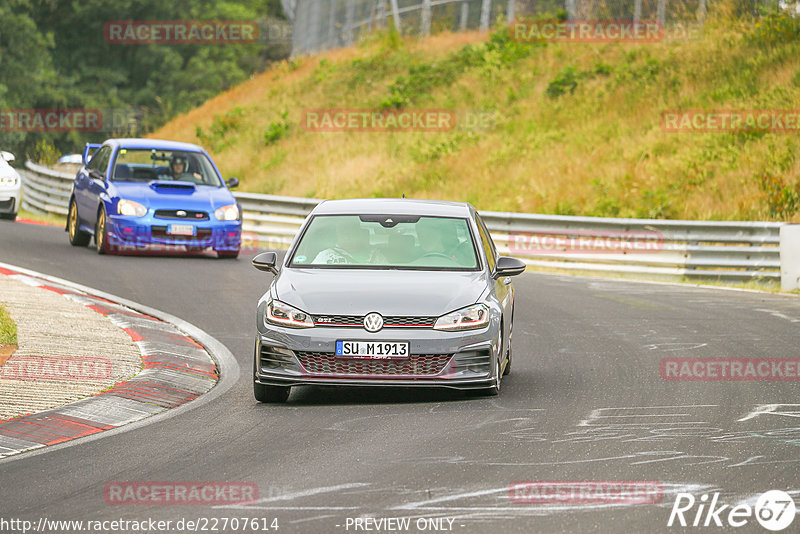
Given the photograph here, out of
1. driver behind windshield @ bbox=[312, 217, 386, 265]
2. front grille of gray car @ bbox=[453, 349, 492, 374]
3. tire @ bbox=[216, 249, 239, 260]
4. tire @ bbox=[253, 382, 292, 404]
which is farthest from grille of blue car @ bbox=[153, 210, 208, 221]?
front grille of gray car @ bbox=[453, 349, 492, 374]

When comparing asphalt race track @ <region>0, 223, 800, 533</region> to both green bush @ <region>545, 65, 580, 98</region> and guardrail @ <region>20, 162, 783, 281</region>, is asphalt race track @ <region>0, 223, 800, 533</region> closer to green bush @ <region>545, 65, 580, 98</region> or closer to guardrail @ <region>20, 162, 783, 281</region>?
guardrail @ <region>20, 162, 783, 281</region>

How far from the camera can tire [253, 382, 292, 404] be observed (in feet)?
31.1

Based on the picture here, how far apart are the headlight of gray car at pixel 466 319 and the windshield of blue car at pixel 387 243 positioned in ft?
2.39

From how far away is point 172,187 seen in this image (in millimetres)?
19844

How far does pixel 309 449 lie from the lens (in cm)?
779

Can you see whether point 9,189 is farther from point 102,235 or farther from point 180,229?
point 180,229

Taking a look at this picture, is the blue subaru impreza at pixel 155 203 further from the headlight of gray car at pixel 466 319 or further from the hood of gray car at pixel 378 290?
the headlight of gray car at pixel 466 319

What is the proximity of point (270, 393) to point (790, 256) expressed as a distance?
11610 millimetres

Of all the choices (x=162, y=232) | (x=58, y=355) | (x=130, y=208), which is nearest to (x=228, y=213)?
(x=162, y=232)

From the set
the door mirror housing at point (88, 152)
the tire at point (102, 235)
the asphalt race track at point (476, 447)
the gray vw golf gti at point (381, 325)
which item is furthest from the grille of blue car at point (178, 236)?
the gray vw golf gti at point (381, 325)

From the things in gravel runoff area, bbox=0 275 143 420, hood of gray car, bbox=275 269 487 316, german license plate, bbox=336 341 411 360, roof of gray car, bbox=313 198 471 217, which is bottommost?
gravel runoff area, bbox=0 275 143 420

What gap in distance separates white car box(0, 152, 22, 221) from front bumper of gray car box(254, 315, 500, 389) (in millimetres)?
16616

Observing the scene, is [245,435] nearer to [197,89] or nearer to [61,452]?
[61,452]

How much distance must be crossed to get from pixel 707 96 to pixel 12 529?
27386 mm
